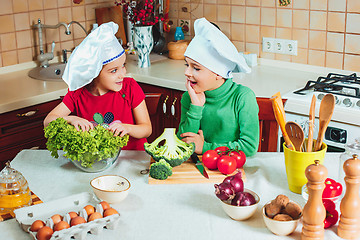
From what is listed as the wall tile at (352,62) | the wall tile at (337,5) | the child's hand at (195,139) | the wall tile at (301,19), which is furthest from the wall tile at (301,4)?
the child's hand at (195,139)

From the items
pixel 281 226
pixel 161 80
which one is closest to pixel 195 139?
pixel 281 226

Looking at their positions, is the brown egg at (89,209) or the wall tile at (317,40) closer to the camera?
the brown egg at (89,209)

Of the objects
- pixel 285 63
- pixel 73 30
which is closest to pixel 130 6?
pixel 73 30

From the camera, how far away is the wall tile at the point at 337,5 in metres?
2.74

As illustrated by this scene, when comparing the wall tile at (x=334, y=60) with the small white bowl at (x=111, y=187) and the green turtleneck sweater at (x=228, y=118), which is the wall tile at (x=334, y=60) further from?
the small white bowl at (x=111, y=187)

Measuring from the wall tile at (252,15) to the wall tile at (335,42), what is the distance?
48 cm

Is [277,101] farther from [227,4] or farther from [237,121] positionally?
[227,4]

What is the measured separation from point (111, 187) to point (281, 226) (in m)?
0.55

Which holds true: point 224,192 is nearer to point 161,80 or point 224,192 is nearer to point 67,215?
point 67,215

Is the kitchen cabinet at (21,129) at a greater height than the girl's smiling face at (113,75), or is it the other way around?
the girl's smiling face at (113,75)

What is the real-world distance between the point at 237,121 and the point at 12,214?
903 mm

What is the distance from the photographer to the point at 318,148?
1520 mm

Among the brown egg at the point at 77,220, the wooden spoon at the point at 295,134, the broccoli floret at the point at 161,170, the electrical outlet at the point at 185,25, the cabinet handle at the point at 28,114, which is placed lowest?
the cabinet handle at the point at 28,114

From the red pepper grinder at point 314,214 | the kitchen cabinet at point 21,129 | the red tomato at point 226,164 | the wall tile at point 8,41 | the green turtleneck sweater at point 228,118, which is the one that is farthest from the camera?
the wall tile at point 8,41
